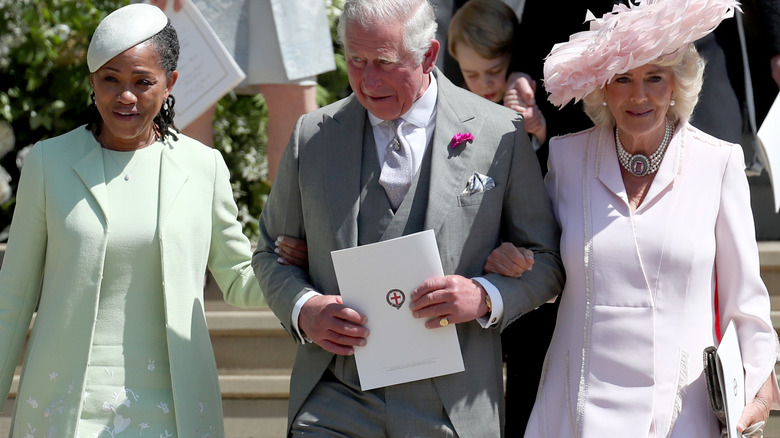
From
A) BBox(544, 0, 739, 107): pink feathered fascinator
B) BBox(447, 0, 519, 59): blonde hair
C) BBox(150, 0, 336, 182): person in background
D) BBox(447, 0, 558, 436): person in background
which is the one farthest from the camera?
BBox(150, 0, 336, 182): person in background

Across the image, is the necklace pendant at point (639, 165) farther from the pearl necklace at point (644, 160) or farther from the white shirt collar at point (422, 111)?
the white shirt collar at point (422, 111)

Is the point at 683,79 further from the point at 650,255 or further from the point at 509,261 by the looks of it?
the point at 509,261

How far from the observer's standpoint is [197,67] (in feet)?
15.2

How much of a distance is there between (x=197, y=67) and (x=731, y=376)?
2395mm

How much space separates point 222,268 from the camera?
12.8 ft

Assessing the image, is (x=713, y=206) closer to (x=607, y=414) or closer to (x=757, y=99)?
(x=607, y=414)

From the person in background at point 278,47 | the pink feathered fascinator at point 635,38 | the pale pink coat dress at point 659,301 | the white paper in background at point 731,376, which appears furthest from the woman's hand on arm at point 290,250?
the person in background at point 278,47

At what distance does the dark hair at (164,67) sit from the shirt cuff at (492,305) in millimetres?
1132

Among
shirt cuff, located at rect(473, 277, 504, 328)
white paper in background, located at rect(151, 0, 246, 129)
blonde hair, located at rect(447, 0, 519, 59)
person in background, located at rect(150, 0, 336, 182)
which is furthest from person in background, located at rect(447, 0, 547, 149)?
shirt cuff, located at rect(473, 277, 504, 328)

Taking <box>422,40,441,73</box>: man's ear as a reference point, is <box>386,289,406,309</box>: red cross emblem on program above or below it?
below

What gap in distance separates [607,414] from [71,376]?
1.58m

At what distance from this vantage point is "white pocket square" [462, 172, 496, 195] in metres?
3.56

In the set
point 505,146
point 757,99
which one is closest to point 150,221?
point 505,146

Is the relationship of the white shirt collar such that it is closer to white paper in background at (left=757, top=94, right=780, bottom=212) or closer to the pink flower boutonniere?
the pink flower boutonniere
